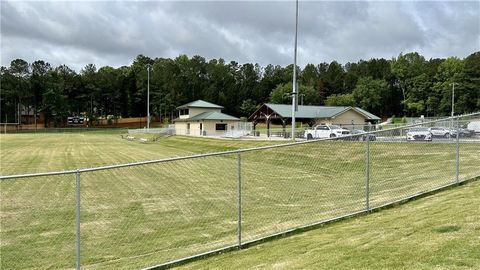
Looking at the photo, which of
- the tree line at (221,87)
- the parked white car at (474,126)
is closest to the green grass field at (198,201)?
the parked white car at (474,126)

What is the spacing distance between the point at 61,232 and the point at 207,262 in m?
4.16

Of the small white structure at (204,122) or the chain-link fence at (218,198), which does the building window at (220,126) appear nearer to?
the small white structure at (204,122)

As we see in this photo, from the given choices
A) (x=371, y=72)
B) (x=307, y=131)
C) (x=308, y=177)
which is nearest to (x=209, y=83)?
(x=371, y=72)

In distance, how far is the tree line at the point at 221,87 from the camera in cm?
10962

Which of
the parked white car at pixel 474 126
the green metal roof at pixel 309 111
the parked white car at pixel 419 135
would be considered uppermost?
the green metal roof at pixel 309 111

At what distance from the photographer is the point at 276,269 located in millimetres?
6000

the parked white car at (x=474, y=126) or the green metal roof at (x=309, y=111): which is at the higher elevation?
the green metal roof at (x=309, y=111)

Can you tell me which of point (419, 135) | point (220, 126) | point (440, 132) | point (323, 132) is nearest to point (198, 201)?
point (419, 135)

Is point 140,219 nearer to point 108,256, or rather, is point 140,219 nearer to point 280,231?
point 108,256

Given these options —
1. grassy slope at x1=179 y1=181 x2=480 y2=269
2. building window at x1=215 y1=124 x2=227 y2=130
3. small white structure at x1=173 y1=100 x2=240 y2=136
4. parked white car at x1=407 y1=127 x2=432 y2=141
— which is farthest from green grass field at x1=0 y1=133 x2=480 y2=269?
building window at x1=215 y1=124 x2=227 y2=130

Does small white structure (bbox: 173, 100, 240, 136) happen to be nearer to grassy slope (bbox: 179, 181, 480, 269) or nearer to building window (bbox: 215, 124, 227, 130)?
building window (bbox: 215, 124, 227, 130)

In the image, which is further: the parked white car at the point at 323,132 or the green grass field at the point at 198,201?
the parked white car at the point at 323,132

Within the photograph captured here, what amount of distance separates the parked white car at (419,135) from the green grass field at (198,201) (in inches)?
12.0

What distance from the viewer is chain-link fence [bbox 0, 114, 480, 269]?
822 cm
